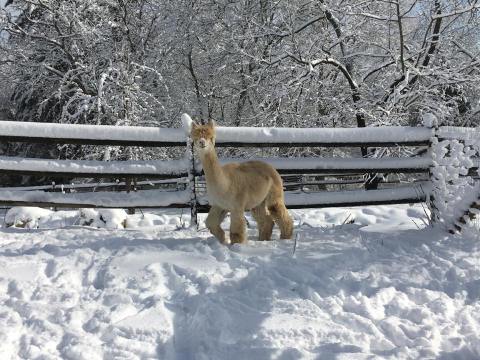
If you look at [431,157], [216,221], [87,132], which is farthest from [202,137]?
[431,157]

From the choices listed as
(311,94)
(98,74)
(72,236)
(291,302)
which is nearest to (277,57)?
(311,94)

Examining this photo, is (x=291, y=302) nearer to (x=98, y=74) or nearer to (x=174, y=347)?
(x=174, y=347)

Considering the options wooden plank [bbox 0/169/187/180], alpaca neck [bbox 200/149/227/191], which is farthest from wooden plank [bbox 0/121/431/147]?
alpaca neck [bbox 200/149/227/191]

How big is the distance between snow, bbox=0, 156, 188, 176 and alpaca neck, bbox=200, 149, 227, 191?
3.01 feet

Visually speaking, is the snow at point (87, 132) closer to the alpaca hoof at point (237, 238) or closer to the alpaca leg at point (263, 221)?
the alpaca leg at point (263, 221)

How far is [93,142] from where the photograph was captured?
15.0ft

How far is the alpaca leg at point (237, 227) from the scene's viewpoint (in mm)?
3963

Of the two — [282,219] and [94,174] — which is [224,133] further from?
[94,174]

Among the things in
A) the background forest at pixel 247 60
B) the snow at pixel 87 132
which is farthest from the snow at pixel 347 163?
the background forest at pixel 247 60

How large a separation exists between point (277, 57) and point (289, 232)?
766 centimetres

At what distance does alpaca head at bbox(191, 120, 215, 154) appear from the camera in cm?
371

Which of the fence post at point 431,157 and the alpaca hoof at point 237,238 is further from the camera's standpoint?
the fence post at point 431,157

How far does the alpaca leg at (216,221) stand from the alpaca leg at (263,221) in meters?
0.41

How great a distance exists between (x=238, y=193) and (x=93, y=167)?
1734mm
